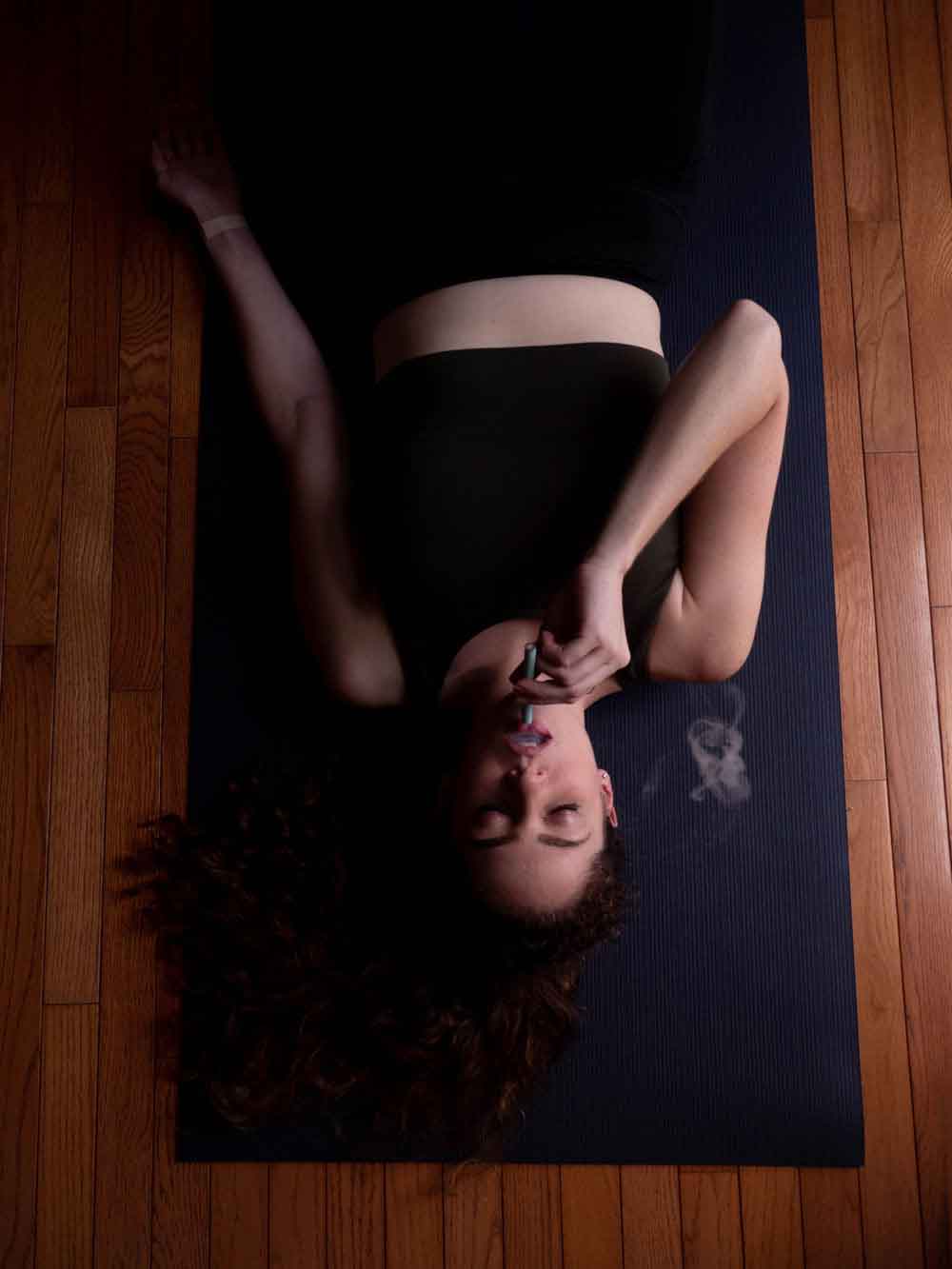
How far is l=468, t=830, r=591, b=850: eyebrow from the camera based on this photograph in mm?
1158

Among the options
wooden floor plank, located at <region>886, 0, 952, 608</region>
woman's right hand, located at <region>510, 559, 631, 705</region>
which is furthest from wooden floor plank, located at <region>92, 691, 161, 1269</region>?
wooden floor plank, located at <region>886, 0, 952, 608</region>

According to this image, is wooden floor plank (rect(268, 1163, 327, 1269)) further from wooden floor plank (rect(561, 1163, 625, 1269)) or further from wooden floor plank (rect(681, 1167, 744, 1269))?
wooden floor plank (rect(681, 1167, 744, 1269))

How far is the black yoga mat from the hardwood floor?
0.04 meters

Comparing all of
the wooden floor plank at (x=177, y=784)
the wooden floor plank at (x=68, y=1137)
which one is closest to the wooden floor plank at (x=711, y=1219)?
the wooden floor plank at (x=177, y=784)

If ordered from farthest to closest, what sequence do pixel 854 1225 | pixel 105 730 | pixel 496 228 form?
pixel 105 730, pixel 854 1225, pixel 496 228

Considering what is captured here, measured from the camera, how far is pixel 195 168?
1567 mm

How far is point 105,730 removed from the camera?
61.3 inches

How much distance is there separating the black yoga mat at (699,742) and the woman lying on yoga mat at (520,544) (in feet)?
0.42

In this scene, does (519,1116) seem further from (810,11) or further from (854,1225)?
(810,11)

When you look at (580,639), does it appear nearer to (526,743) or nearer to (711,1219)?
(526,743)

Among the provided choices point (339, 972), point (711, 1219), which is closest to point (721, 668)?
point (339, 972)

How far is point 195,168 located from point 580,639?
3.41ft

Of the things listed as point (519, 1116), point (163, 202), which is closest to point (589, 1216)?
point (519, 1116)

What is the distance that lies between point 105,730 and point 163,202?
2.88ft
